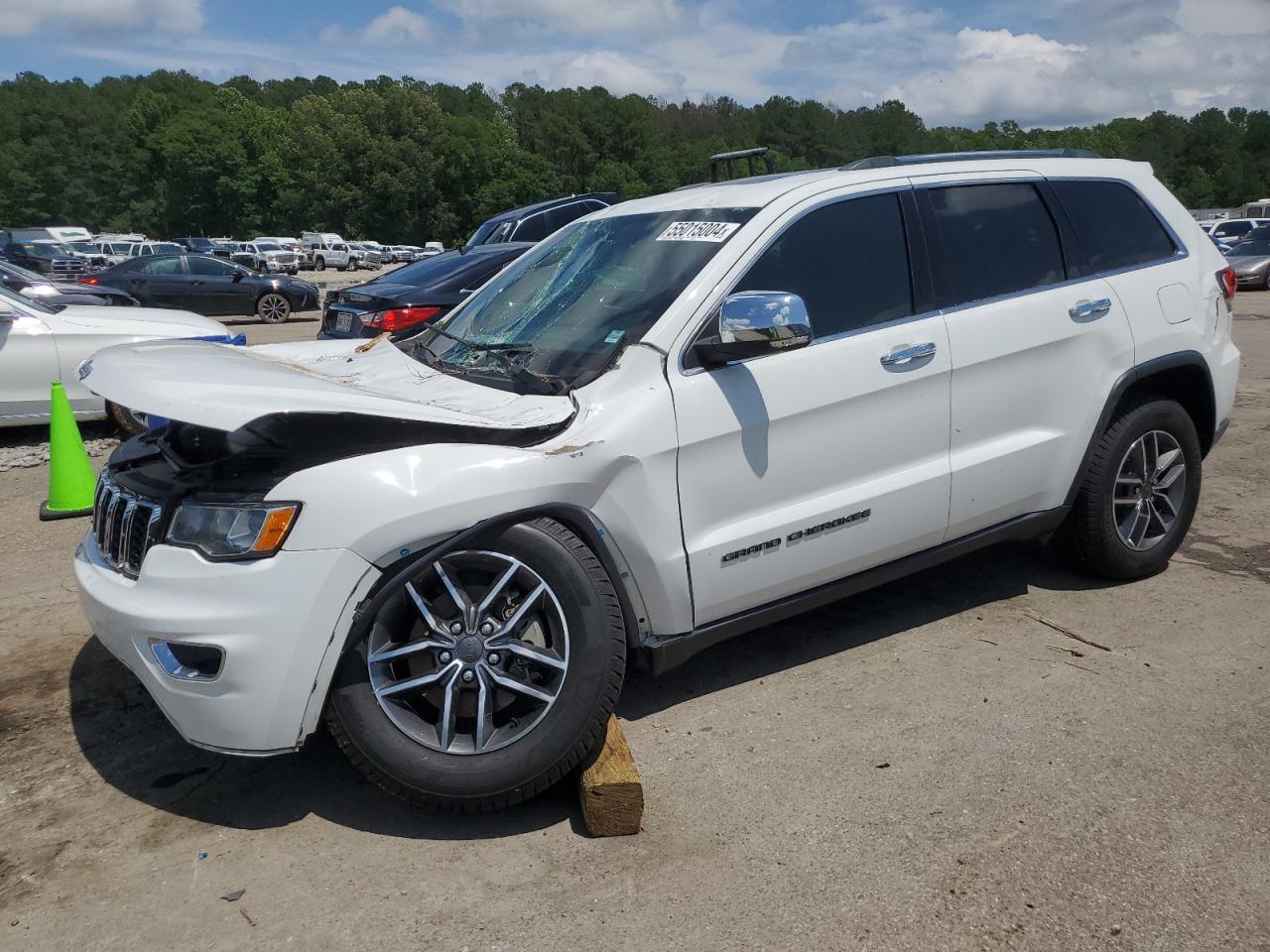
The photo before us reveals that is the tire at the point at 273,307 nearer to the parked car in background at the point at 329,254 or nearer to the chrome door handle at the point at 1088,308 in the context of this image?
the chrome door handle at the point at 1088,308

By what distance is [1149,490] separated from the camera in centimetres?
470

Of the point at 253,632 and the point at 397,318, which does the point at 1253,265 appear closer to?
Answer: the point at 397,318

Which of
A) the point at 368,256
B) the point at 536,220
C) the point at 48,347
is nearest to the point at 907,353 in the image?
the point at 48,347

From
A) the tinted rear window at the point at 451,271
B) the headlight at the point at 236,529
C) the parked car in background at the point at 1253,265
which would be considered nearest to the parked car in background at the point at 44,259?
the tinted rear window at the point at 451,271

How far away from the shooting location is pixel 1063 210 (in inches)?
177

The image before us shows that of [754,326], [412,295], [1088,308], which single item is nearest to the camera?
[754,326]

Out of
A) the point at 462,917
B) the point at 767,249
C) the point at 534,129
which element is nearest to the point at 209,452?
the point at 462,917

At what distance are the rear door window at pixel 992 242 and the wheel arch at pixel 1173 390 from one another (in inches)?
22.0

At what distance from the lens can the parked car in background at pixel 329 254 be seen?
223 feet

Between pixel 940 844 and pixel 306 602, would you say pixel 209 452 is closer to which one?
pixel 306 602

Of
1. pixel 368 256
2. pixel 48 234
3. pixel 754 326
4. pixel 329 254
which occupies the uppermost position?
→ pixel 48 234

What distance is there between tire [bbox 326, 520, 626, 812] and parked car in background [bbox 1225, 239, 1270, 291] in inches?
968

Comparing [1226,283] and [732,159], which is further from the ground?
[732,159]

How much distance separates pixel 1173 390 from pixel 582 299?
281cm
